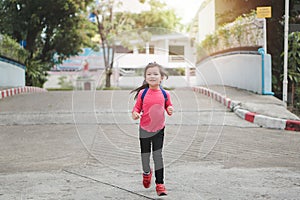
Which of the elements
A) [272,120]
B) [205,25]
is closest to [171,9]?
[205,25]

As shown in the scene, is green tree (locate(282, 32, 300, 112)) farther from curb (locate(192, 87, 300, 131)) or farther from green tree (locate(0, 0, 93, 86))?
green tree (locate(0, 0, 93, 86))

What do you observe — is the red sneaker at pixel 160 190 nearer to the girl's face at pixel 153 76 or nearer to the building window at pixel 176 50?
the girl's face at pixel 153 76

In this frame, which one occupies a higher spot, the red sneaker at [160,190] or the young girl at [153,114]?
the young girl at [153,114]

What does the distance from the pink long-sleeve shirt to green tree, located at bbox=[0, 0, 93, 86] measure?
1866cm

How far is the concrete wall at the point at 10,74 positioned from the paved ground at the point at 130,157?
A: 6192mm

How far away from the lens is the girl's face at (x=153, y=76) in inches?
155

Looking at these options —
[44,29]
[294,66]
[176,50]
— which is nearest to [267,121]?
[176,50]

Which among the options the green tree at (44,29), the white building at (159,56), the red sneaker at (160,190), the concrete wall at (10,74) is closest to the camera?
the red sneaker at (160,190)

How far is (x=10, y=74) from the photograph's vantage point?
16.1 m

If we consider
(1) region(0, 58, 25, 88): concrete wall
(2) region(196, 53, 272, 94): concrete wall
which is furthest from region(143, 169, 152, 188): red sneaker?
(1) region(0, 58, 25, 88): concrete wall

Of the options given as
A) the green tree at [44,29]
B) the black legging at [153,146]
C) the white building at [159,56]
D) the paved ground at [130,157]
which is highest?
the green tree at [44,29]

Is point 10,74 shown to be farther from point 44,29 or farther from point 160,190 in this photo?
point 160,190

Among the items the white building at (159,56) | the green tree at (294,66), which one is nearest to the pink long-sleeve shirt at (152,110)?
the white building at (159,56)

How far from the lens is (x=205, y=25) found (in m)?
25.0
